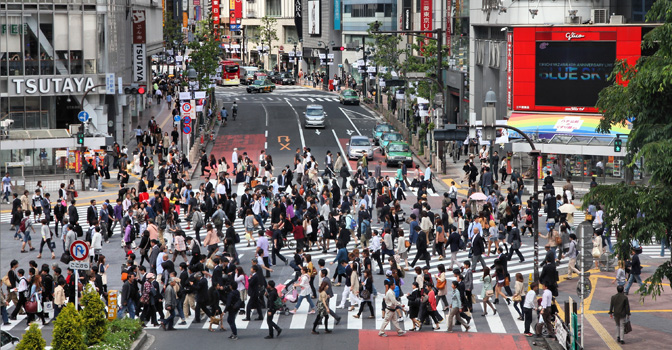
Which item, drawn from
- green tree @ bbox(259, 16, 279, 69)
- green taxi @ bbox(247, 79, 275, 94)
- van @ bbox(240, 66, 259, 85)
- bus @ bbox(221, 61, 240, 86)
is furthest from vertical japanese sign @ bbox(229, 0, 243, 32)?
green taxi @ bbox(247, 79, 275, 94)

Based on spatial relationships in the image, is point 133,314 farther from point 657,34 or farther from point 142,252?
point 657,34

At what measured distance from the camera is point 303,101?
96.8 metres

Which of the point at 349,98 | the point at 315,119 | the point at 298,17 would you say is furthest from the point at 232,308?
the point at 298,17

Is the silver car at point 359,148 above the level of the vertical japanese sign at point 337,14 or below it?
below

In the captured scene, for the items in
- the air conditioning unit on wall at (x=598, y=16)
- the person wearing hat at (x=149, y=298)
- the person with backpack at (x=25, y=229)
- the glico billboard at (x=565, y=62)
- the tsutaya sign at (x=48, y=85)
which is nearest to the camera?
the person wearing hat at (x=149, y=298)

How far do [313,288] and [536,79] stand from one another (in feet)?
100

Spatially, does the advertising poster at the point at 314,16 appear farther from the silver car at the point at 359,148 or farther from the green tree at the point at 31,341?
the green tree at the point at 31,341

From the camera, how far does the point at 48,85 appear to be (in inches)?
2151

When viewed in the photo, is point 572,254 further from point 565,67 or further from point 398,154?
point 398,154

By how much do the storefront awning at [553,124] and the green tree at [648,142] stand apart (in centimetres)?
3060

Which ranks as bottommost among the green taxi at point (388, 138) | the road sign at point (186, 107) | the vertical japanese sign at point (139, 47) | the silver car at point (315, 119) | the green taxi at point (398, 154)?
the green taxi at point (398, 154)

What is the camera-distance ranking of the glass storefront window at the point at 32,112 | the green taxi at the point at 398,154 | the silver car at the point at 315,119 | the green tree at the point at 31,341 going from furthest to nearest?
the silver car at the point at 315,119 < the green taxi at the point at 398,154 < the glass storefront window at the point at 32,112 < the green tree at the point at 31,341

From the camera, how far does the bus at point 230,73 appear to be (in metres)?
115

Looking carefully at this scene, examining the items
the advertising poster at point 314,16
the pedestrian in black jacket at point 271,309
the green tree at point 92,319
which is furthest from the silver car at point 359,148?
the advertising poster at point 314,16
